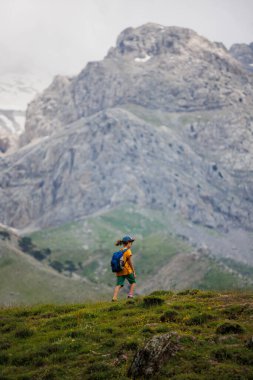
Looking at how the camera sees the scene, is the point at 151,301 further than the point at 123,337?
Yes

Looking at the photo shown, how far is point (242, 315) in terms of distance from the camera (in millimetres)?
29859

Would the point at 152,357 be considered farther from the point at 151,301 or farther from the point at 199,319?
the point at 151,301

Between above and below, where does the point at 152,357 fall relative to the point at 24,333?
above

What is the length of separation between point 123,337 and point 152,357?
5167 mm

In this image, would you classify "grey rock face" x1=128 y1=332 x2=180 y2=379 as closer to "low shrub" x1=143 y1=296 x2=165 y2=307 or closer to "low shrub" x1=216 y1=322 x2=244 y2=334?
"low shrub" x1=216 y1=322 x2=244 y2=334

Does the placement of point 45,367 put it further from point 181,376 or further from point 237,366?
point 237,366

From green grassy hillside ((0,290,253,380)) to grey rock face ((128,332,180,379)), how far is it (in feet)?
0.82

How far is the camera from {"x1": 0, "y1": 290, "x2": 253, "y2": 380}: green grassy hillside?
76.7 ft

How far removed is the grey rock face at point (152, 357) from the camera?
890 inches

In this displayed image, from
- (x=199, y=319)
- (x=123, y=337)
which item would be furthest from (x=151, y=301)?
(x=123, y=337)

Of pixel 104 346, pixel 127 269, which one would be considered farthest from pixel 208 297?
pixel 104 346

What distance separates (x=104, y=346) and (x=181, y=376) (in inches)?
231

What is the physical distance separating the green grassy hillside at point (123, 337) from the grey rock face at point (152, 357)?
0.82 ft

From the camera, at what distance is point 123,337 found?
1101 inches
